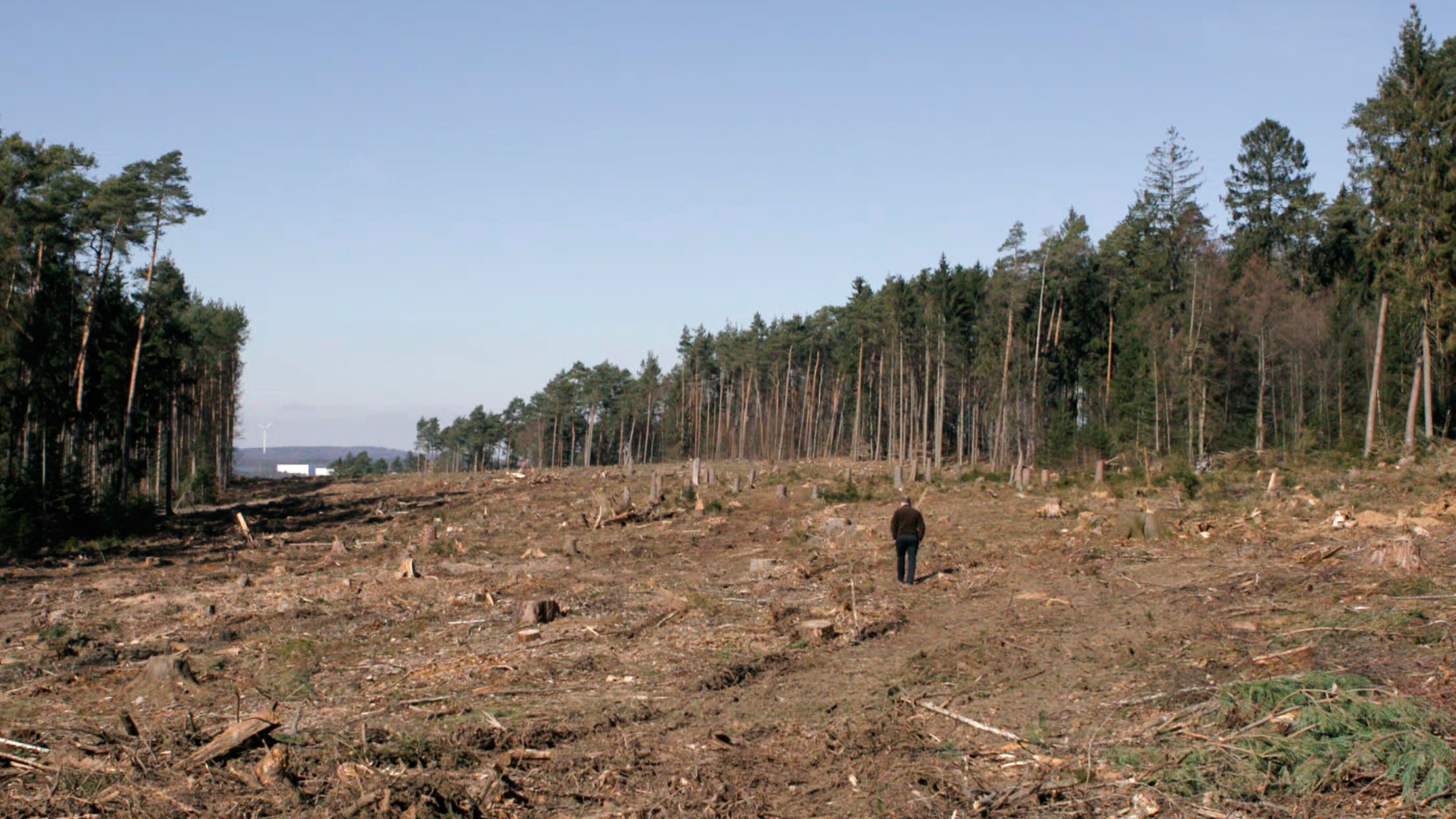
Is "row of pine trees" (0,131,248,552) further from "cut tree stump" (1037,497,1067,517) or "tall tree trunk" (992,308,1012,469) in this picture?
"tall tree trunk" (992,308,1012,469)

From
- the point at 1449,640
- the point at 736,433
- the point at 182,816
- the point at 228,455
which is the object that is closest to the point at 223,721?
the point at 182,816

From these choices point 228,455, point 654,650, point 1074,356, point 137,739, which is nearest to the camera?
point 137,739

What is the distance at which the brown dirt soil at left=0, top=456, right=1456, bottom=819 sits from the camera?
7504 mm

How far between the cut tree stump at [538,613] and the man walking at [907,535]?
18.2 ft

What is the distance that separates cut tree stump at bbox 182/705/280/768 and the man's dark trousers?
1021 centimetres

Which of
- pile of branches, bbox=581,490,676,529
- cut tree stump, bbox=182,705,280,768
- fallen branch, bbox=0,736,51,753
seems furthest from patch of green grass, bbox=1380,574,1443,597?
pile of branches, bbox=581,490,676,529

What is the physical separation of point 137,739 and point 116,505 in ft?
89.9

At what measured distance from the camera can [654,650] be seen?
12438mm

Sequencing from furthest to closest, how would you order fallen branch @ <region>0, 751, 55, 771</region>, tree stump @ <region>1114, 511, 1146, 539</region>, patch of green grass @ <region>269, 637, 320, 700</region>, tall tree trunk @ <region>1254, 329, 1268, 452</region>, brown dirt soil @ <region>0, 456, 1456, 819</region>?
tall tree trunk @ <region>1254, 329, 1268, 452</region> → tree stump @ <region>1114, 511, 1146, 539</region> → patch of green grass @ <region>269, 637, 320, 700</region> → fallen branch @ <region>0, 751, 55, 771</region> → brown dirt soil @ <region>0, 456, 1456, 819</region>

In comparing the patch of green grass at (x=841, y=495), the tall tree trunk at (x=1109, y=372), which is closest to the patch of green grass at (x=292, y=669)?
the patch of green grass at (x=841, y=495)

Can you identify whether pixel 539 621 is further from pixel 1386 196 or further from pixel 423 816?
pixel 1386 196

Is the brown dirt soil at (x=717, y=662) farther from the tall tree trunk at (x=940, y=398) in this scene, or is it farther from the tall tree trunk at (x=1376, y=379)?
the tall tree trunk at (x=940, y=398)

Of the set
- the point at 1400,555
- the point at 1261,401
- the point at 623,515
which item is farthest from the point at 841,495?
the point at 1261,401

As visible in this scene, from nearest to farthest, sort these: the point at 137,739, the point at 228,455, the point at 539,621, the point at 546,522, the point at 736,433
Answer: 1. the point at 137,739
2. the point at 539,621
3. the point at 546,522
4. the point at 228,455
5. the point at 736,433
